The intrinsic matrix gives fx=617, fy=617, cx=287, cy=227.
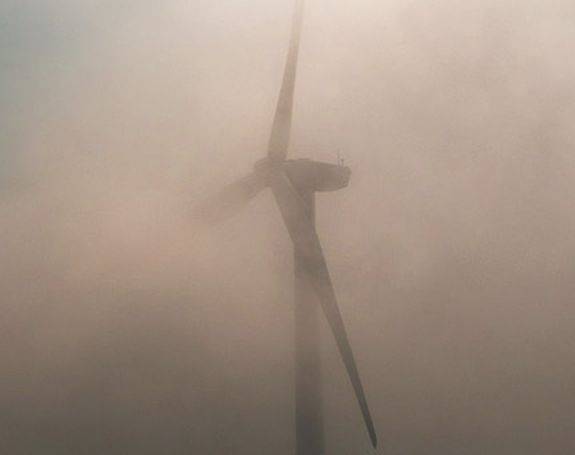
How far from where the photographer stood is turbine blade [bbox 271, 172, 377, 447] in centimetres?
701

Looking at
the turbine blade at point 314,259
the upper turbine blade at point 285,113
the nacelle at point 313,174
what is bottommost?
the turbine blade at point 314,259

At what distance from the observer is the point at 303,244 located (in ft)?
24.5

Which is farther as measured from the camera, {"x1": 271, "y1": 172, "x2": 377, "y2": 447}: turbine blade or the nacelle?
the nacelle

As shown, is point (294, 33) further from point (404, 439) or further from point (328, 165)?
point (404, 439)

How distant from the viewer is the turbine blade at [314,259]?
701cm

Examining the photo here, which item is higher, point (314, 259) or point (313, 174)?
point (313, 174)

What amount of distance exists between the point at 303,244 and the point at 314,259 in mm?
277

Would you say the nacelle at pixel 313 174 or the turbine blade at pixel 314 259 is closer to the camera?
the turbine blade at pixel 314 259

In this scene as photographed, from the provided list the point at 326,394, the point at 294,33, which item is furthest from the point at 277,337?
the point at 294,33

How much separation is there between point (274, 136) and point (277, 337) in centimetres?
746

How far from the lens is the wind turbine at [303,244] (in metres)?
7.36

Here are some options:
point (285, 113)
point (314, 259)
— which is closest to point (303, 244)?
point (314, 259)

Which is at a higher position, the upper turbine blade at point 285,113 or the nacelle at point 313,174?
the upper turbine blade at point 285,113

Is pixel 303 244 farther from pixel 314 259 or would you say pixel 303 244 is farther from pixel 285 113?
pixel 285 113
